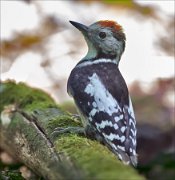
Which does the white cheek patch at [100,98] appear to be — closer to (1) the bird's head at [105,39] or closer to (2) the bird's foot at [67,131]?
(2) the bird's foot at [67,131]

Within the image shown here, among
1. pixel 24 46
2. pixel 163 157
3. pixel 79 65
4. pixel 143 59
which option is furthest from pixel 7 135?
pixel 143 59

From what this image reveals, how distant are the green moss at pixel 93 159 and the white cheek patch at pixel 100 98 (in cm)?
29

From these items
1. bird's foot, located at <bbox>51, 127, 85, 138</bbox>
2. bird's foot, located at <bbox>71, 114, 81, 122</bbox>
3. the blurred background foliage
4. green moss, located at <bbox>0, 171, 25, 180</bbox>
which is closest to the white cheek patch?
bird's foot, located at <bbox>51, 127, 85, 138</bbox>

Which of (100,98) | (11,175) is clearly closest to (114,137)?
(100,98)

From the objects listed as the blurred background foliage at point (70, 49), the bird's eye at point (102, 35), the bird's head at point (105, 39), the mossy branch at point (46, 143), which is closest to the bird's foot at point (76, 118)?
the mossy branch at point (46, 143)

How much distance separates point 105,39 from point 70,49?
5156mm

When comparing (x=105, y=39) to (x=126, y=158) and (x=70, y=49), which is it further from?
(x=70, y=49)

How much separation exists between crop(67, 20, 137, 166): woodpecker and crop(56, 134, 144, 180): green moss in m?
0.18

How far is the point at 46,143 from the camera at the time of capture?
4.04 metres

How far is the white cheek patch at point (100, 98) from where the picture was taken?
412cm

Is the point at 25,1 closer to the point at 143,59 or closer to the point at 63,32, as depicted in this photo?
the point at 63,32

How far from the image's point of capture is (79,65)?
15.2 ft

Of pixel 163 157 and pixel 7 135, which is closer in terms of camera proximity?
pixel 7 135

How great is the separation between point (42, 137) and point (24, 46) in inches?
202
